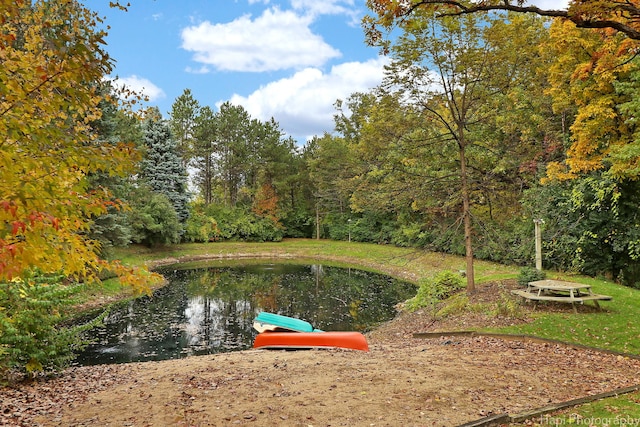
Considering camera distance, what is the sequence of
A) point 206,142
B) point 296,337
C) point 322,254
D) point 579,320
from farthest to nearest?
1. point 206,142
2. point 322,254
3. point 579,320
4. point 296,337

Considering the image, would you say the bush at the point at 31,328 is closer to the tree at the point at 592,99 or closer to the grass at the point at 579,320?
the grass at the point at 579,320

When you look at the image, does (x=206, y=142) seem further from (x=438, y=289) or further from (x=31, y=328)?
(x=31, y=328)

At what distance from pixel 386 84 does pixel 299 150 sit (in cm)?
4007

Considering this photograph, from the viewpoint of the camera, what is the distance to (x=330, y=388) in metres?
6.02

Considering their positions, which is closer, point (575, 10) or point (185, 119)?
point (575, 10)

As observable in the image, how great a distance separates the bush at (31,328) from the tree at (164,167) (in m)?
28.8

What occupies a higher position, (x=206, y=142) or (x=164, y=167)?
(x=206, y=142)

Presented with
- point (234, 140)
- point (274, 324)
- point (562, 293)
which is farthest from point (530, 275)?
point (234, 140)

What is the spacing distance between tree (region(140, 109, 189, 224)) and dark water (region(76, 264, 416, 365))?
10.2 meters

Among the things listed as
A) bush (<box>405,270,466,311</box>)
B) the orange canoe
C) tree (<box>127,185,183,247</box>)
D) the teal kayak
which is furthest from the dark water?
tree (<box>127,185,183,247</box>)

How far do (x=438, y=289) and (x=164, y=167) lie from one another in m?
28.2

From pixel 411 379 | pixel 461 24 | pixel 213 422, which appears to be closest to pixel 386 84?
pixel 461 24

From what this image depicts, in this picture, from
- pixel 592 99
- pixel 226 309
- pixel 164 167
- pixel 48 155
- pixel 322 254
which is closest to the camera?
pixel 48 155

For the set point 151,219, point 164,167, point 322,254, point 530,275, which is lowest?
point 322,254
